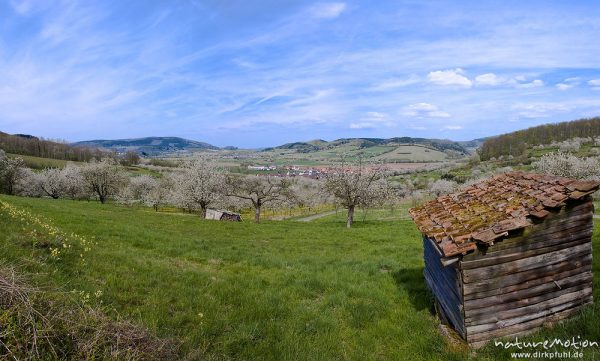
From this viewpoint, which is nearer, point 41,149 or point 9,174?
point 9,174

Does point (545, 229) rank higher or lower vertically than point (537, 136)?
lower

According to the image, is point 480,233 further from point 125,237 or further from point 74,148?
point 74,148

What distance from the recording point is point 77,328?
4.12m

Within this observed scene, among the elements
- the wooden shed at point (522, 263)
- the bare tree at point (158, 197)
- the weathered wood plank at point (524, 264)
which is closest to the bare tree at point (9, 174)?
the bare tree at point (158, 197)

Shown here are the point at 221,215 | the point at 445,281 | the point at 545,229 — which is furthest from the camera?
the point at 221,215

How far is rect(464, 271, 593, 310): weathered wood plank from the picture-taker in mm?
6855

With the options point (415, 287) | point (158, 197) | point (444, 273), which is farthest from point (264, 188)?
point (158, 197)

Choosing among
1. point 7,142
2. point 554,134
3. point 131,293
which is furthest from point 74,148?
point 554,134

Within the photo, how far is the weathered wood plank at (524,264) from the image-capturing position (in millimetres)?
6836

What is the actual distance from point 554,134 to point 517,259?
187 meters

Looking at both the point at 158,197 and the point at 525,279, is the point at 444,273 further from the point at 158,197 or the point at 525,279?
the point at 158,197

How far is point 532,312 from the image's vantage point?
711 cm

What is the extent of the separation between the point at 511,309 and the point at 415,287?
13.3 feet

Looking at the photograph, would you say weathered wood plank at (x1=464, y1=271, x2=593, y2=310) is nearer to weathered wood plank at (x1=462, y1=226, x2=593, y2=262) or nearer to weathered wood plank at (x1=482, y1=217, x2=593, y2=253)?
weathered wood plank at (x1=462, y1=226, x2=593, y2=262)
